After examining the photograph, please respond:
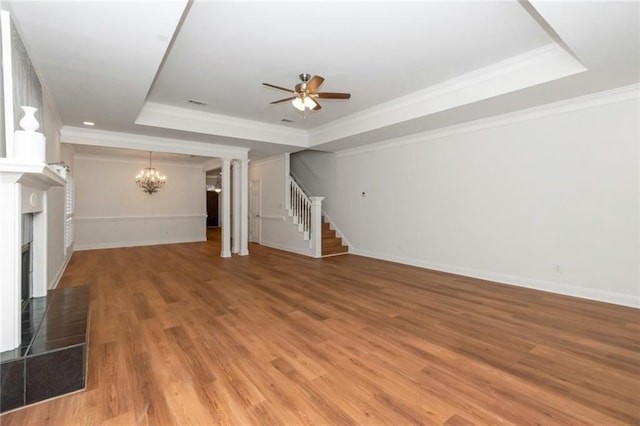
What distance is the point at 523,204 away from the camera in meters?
4.74

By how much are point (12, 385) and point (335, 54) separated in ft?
13.1

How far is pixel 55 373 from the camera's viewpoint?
79.4 inches

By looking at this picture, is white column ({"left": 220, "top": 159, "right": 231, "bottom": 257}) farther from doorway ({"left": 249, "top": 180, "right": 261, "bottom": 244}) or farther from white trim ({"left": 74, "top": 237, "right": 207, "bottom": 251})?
white trim ({"left": 74, "top": 237, "right": 207, "bottom": 251})

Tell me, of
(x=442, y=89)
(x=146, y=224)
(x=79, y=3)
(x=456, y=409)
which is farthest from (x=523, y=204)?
(x=146, y=224)

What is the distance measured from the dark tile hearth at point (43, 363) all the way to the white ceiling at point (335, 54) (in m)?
2.39

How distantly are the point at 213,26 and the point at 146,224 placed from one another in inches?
317

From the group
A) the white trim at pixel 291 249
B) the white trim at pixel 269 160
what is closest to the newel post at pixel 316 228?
the white trim at pixel 291 249

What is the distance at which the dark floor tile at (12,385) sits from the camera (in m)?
1.86

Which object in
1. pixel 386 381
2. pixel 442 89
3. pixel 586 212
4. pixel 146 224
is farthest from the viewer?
pixel 146 224

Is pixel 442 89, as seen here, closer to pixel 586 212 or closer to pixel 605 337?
pixel 586 212

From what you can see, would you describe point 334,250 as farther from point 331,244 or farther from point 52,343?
point 52,343

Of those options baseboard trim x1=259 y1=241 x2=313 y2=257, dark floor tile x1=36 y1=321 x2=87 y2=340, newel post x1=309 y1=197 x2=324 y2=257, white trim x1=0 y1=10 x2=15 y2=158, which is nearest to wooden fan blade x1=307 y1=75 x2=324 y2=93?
white trim x1=0 y1=10 x2=15 y2=158

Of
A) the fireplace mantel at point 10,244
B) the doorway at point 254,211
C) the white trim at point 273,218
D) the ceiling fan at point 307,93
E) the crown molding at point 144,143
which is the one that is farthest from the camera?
the doorway at point 254,211

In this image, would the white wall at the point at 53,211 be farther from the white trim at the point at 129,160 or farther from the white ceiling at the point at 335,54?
the white trim at the point at 129,160
